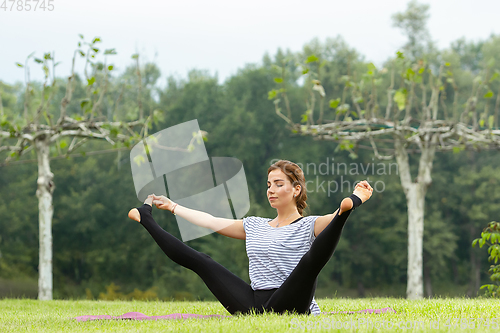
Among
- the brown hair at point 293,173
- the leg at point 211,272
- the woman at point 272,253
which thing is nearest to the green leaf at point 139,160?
the woman at point 272,253

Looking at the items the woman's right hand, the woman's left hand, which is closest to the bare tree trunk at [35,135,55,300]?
the woman's right hand

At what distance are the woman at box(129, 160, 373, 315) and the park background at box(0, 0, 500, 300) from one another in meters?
17.7

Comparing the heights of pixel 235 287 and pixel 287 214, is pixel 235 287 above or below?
below

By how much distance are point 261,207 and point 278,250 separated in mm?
17913

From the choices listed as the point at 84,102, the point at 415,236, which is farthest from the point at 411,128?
the point at 84,102

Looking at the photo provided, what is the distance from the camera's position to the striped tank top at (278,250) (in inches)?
125

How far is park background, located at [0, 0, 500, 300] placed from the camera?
22047 millimetres

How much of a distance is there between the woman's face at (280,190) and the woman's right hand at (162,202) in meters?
0.79

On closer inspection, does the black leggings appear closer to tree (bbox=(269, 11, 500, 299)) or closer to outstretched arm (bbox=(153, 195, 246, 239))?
outstretched arm (bbox=(153, 195, 246, 239))
